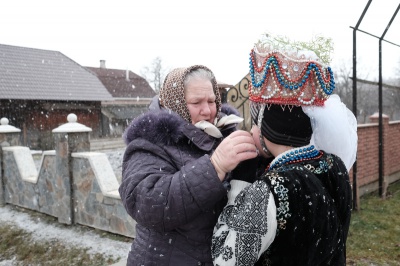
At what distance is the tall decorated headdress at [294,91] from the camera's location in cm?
123

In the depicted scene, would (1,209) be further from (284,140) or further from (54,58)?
(54,58)

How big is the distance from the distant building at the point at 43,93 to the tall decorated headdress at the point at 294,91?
20.0 meters

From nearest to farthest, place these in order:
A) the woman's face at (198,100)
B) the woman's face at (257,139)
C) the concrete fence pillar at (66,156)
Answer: the woman's face at (257,139)
the woman's face at (198,100)
the concrete fence pillar at (66,156)

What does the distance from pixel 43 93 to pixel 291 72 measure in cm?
2242

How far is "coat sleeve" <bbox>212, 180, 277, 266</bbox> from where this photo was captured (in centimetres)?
115

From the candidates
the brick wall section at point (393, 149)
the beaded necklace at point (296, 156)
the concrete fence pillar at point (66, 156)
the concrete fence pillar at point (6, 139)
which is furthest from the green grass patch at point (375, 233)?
the concrete fence pillar at point (6, 139)

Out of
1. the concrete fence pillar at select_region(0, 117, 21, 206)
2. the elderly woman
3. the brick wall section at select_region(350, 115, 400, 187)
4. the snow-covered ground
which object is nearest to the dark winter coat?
the elderly woman

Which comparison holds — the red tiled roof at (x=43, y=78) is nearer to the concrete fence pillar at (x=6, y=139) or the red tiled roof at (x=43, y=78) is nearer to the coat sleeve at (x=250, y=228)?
the concrete fence pillar at (x=6, y=139)

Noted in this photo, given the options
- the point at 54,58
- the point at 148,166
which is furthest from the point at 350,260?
the point at 54,58

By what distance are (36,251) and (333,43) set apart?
5.54 metres

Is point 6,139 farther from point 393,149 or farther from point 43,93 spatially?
point 43,93

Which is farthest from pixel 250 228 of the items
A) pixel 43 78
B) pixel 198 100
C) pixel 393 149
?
pixel 43 78

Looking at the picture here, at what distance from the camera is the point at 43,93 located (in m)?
21.2

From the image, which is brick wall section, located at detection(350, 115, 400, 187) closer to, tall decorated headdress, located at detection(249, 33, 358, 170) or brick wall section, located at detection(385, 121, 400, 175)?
brick wall section, located at detection(385, 121, 400, 175)
